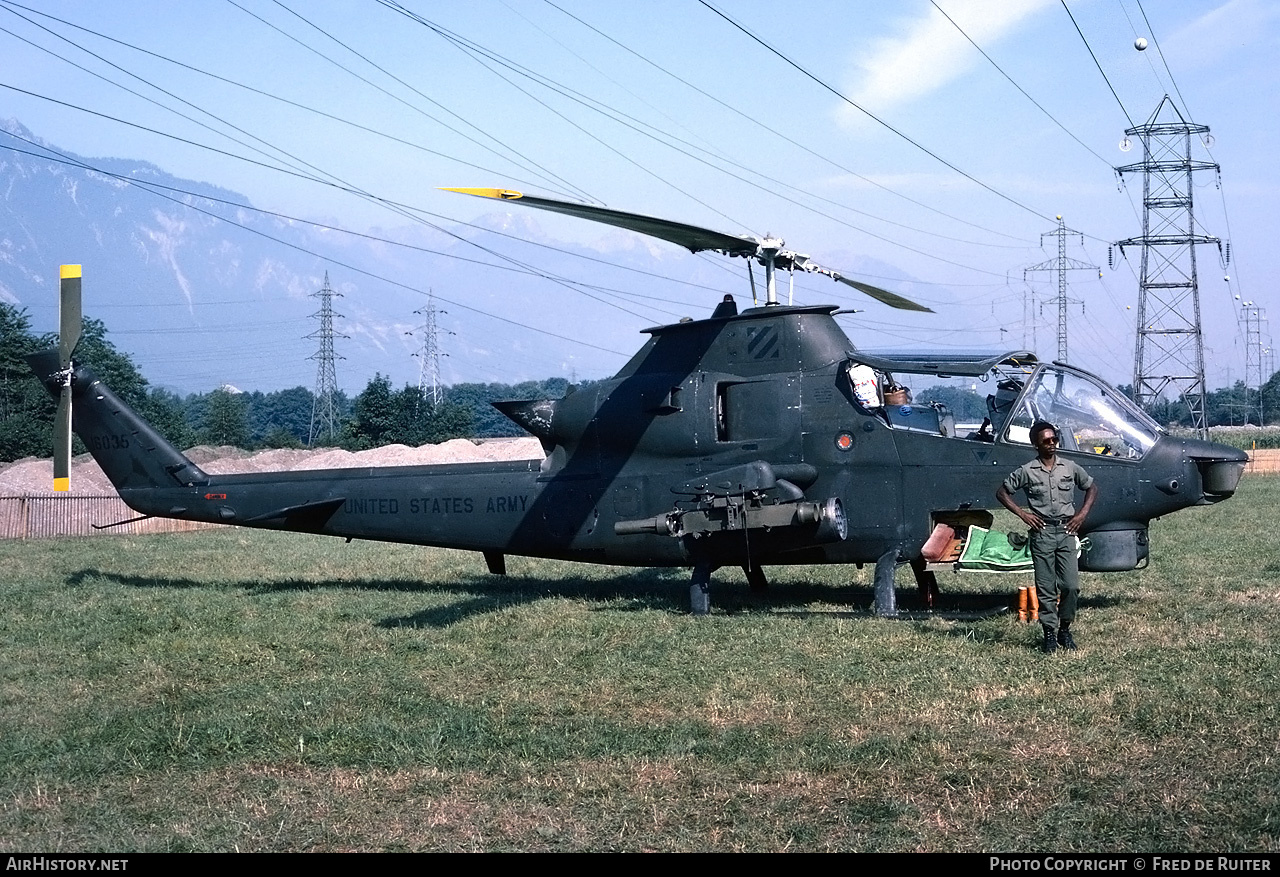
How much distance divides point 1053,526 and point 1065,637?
3.07 ft

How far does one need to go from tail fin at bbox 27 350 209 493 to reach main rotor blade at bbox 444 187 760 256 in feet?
25.4

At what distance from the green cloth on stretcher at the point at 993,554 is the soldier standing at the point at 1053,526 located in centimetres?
167

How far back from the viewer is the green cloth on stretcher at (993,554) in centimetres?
1132

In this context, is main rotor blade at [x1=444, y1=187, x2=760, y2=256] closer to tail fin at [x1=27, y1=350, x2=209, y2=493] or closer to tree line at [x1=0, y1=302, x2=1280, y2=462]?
tail fin at [x1=27, y1=350, x2=209, y2=493]

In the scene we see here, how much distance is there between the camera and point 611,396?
12992mm

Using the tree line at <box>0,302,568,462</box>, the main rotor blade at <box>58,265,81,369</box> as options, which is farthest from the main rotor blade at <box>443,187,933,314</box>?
the tree line at <box>0,302,568,462</box>

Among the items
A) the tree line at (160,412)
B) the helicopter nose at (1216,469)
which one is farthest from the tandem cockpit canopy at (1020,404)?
the tree line at (160,412)

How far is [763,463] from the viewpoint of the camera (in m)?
11.9

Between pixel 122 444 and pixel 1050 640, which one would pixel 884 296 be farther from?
pixel 122 444

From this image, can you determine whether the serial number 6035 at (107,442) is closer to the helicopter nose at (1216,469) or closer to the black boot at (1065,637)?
the black boot at (1065,637)

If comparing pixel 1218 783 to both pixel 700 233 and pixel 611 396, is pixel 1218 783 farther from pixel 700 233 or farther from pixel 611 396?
pixel 611 396

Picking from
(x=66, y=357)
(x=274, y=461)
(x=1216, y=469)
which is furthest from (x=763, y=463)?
(x=274, y=461)

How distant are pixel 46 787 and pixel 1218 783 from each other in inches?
259

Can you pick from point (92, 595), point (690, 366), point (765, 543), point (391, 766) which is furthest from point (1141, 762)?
point (92, 595)
